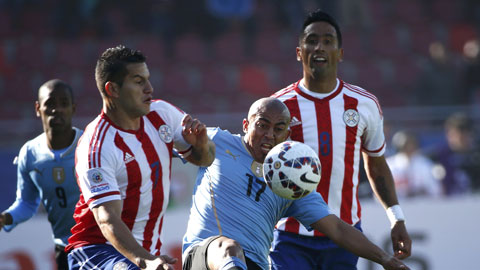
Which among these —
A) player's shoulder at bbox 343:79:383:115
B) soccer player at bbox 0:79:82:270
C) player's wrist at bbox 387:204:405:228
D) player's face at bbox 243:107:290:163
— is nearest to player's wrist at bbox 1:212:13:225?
soccer player at bbox 0:79:82:270

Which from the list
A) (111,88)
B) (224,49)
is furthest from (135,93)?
(224,49)

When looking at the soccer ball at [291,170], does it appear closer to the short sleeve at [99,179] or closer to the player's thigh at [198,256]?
the player's thigh at [198,256]

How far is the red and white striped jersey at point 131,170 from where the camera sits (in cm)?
421

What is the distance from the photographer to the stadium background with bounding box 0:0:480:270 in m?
13.2

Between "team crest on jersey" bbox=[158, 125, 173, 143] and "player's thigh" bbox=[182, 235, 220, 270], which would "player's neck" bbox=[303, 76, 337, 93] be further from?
"player's thigh" bbox=[182, 235, 220, 270]

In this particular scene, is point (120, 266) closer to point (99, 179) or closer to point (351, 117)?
point (99, 179)

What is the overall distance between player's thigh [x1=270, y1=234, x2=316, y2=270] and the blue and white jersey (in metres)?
1.61

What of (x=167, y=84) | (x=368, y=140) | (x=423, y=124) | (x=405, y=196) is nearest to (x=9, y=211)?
(x=368, y=140)

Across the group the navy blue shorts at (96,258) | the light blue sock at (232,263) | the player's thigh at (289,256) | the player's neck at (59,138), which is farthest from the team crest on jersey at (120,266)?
the player's neck at (59,138)

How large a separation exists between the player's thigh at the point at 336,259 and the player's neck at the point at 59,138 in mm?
2139

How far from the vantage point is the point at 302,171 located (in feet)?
13.4

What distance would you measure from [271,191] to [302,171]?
519mm

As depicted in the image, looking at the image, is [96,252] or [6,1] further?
[6,1]

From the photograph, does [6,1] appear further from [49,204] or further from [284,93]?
[284,93]
